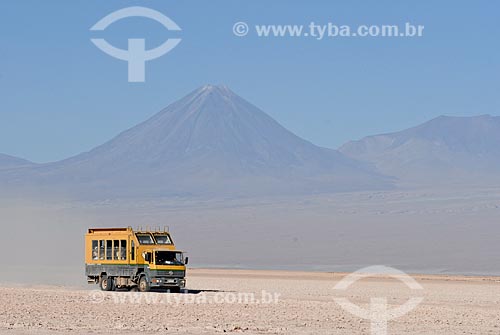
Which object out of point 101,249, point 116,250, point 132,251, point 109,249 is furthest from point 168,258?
point 101,249

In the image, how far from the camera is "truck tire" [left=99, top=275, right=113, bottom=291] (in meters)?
52.0

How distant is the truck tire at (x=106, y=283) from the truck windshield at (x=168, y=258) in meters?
3.59

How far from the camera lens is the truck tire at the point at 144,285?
163ft

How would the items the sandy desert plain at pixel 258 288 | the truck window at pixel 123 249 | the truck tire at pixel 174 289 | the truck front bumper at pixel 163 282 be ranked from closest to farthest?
the sandy desert plain at pixel 258 288
the truck front bumper at pixel 163 282
the truck tire at pixel 174 289
the truck window at pixel 123 249

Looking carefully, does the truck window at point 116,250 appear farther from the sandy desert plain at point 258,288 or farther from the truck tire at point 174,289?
the truck tire at point 174,289

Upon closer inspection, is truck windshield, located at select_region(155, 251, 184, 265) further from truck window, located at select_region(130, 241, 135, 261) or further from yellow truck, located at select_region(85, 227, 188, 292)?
truck window, located at select_region(130, 241, 135, 261)

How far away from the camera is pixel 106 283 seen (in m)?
52.2

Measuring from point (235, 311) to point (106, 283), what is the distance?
499 inches

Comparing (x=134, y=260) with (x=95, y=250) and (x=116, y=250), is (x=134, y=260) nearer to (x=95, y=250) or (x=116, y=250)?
(x=116, y=250)

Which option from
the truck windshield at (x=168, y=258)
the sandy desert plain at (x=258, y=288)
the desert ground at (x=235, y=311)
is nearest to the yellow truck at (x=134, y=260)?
the truck windshield at (x=168, y=258)

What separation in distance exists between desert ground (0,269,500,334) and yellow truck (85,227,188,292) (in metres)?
0.86

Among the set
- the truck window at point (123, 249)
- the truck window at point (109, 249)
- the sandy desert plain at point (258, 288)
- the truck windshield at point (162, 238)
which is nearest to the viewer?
the sandy desert plain at point (258, 288)

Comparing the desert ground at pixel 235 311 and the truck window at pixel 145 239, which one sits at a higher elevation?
the truck window at pixel 145 239

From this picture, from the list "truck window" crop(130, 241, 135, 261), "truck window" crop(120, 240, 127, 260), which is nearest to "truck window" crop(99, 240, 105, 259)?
"truck window" crop(120, 240, 127, 260)
